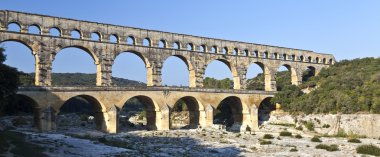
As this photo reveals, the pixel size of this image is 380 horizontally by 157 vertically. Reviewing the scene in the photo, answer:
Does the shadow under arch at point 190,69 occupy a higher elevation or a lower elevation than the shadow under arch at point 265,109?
higher

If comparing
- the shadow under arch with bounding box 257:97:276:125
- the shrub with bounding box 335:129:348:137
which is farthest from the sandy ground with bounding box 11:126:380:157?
the shadow under arch with bounding box 257:97:276:125

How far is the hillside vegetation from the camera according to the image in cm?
4522

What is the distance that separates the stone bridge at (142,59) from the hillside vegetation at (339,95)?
12.4 ft

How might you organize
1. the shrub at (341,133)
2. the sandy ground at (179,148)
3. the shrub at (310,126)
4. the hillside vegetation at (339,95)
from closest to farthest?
the sandy ground at (179,148) → the shrub at (341,133) → the hillside vegetation at (339,95) → the shrub at (310,126)

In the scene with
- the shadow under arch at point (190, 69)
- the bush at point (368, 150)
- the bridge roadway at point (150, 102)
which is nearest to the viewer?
the bush at point (368, 150)

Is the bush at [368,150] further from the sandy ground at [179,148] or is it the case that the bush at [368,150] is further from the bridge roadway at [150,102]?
the bridge roadway at [150,102]

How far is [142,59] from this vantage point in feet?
161

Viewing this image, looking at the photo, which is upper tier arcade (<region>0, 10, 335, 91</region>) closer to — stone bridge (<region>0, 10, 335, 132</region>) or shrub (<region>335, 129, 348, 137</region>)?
stone bridge (<region>0, 10, 335, 132</region>)

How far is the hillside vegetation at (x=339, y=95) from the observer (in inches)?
1780

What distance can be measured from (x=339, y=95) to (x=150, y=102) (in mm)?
21909

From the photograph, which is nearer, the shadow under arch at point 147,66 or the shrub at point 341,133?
the shrub at point 341,133

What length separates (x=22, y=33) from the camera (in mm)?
40781

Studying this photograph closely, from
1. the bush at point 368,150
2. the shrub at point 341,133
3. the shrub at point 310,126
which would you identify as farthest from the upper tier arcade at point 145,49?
the bush at point 368,150

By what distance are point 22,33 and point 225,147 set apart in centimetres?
2385
